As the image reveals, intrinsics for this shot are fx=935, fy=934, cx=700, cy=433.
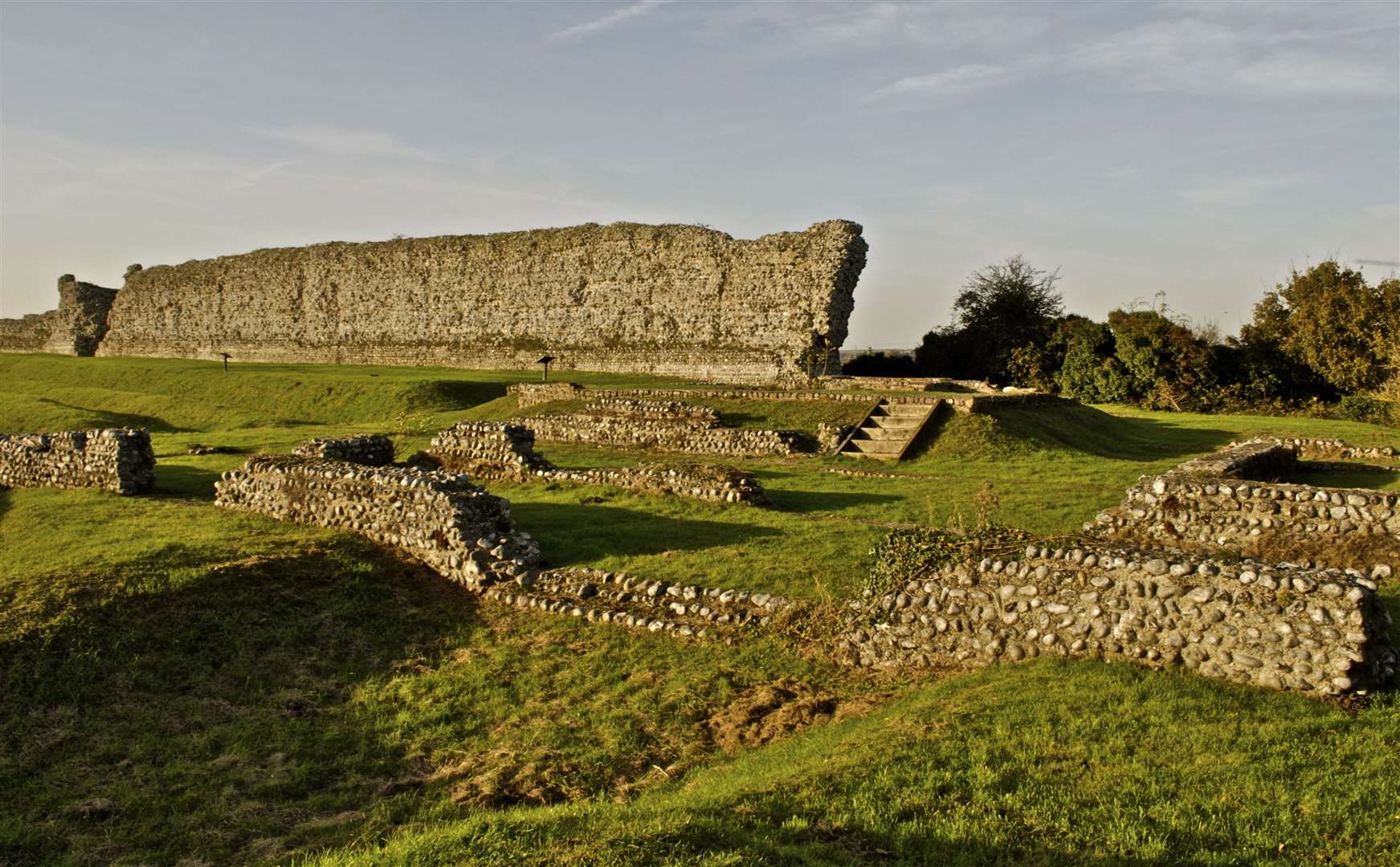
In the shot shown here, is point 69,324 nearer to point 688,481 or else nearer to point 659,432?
point 659,432

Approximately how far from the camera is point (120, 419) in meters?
35.0

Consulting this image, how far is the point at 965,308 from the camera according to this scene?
174ft

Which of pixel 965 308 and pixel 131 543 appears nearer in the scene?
pixel 131 543

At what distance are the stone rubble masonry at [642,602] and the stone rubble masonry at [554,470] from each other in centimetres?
550

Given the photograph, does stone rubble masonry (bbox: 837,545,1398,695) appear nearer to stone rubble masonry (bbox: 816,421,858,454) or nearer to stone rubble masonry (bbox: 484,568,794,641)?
stone rubble masonry (bbox: 484,568,794,641)

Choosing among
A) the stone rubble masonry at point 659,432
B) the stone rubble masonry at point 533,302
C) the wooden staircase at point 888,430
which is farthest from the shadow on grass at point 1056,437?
the stone rubble masonry at point 533,302

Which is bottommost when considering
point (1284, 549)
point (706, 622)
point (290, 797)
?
point (290, 797)

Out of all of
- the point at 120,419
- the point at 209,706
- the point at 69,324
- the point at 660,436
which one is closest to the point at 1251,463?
the point at 660,436

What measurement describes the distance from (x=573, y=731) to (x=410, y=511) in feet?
22.4

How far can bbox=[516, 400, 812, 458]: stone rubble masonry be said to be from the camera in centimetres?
2612

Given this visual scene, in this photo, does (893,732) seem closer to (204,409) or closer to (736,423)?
(736,423)

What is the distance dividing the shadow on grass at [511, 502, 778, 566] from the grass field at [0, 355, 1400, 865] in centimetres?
9

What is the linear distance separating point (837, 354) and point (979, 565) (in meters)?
33.1

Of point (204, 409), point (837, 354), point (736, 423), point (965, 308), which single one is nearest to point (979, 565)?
point (736, 423)
